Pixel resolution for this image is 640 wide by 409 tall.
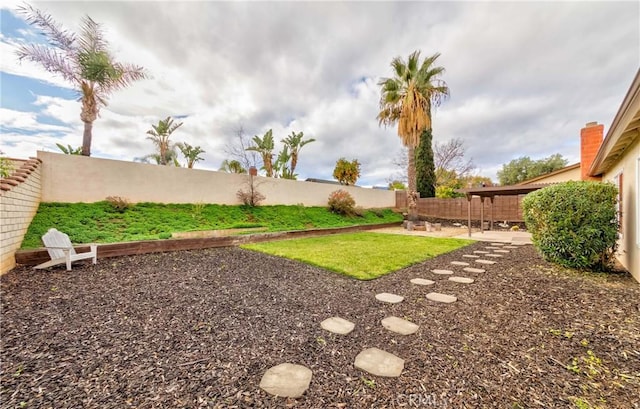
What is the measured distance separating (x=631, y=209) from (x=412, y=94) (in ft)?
33.0

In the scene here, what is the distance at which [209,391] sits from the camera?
1597 mm

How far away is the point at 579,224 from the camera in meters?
4.32

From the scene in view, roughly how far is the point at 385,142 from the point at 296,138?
838cm

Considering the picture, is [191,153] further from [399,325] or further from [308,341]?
[399,325]

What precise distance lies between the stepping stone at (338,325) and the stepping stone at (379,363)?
1.27ft

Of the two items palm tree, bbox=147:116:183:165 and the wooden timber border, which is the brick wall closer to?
the wooden timber border

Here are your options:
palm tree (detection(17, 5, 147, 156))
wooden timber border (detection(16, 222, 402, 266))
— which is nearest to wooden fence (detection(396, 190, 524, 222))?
wooden timber border (detection(16, 222, 402, 266))

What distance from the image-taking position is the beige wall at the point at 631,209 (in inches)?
146

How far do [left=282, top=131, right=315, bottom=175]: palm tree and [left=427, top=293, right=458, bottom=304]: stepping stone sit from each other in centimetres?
1392

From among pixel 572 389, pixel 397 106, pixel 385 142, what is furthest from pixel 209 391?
pixel 385 142

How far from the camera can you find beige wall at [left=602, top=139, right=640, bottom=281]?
372 cm

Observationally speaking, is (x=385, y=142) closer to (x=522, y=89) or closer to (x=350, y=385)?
(x=522, y=89)

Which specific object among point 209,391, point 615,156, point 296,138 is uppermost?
point 296,138

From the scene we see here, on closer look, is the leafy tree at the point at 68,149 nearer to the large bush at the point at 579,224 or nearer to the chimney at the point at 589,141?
the large bush at the point at 579,224
